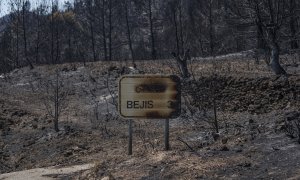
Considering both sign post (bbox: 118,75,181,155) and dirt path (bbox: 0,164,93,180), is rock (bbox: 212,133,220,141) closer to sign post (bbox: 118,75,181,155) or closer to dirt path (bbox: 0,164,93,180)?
sign post (bbox: 118,75,181,155)

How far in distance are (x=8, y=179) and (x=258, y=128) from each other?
470 centimetres

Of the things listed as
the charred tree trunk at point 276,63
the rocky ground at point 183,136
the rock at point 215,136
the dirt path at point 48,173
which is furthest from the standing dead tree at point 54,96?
the charred tree trunk at point 276,63

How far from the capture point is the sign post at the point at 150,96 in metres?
9.27

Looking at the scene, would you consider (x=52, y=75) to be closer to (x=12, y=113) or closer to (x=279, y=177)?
(x=12, y=113)

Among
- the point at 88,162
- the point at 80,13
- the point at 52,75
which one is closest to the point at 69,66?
the point at 52,75

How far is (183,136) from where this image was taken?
37.4 feet

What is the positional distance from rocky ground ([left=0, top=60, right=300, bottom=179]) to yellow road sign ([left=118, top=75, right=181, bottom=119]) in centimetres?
72

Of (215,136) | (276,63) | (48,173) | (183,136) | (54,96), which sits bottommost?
(48,173)

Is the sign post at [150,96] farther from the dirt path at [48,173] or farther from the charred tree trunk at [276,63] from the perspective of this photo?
the charred tree trunk at [276,63]

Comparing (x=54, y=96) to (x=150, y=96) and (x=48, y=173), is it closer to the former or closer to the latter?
(x=48, y=173)

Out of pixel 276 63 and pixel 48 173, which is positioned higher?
pixel 276 63

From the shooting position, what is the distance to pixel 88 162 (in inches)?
411

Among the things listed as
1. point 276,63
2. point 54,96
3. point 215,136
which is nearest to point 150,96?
point 215,136

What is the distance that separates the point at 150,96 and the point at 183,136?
237 cm
